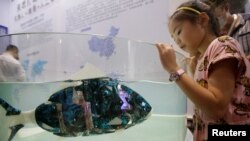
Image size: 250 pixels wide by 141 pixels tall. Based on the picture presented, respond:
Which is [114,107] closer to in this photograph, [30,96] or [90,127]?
[90,127]

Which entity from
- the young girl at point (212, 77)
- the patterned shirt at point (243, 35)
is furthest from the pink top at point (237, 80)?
the patterned shirt at point (243, 35)

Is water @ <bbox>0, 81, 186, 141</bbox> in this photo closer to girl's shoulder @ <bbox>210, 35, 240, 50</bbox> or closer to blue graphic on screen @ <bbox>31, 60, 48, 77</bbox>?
blue graphic on screen @ <bbox>31, 60, 48, 77</bbox>

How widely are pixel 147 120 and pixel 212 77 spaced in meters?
0.15

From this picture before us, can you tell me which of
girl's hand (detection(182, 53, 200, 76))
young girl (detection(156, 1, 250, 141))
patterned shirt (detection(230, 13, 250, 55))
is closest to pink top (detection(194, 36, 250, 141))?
young girl (detection(156, 1, 250, 141))

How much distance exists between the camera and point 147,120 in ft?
2.07

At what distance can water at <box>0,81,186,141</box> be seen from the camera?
578 millimetres

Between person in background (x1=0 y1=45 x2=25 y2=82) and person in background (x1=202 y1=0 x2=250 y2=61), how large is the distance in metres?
0.45

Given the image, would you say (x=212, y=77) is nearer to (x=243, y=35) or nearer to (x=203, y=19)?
(x=203, y=19)

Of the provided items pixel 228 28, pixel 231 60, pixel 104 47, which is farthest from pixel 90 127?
pixel 228 28

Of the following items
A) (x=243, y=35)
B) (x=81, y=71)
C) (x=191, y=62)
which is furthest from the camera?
(x=243, y=35)

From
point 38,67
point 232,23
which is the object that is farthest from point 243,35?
point 38,67

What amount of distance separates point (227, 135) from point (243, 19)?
0.58 m

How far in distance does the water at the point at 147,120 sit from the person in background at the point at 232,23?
0.22 m

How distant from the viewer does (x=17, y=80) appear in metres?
0.63
